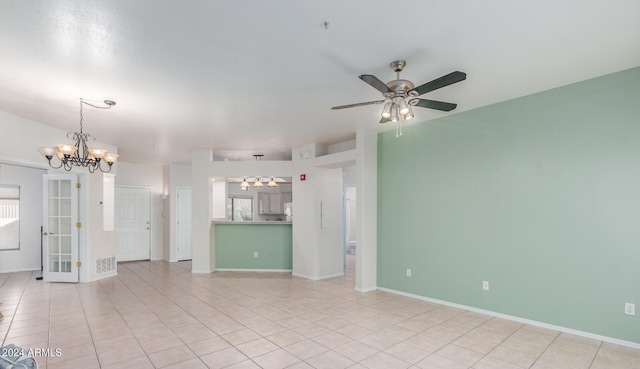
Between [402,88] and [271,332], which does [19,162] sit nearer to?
[271,332]

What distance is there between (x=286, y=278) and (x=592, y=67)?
17.7 feet

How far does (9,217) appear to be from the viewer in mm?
7023

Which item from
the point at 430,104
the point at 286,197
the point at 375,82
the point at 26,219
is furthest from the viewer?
the point at 286,197

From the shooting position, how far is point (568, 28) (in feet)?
→ 7.82

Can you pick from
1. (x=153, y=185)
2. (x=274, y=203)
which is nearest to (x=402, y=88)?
(x=153, y=185)

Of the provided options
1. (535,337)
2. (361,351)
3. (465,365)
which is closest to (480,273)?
(535,337)

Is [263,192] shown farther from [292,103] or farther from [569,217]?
[569,217]

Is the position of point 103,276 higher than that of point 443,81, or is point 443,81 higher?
point 443,81

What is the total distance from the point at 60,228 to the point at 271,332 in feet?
16.4

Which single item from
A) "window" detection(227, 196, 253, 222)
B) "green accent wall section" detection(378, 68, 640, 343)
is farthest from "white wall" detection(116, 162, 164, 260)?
"green accent wall section" detection(378, 68, 640, 343)

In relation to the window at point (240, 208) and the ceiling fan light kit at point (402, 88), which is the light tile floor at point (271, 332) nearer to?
the ceiling fan light kit at point (402, 88)

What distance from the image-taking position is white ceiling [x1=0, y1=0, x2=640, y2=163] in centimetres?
215

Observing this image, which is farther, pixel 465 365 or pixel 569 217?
pixel 569 217

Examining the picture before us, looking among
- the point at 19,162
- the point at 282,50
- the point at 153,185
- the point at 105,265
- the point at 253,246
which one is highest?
the point at 282,50
